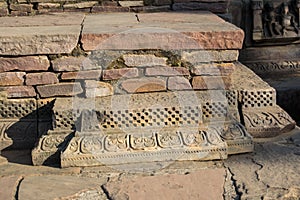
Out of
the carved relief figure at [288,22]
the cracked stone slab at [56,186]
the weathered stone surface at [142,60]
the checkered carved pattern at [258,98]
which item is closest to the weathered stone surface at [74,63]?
the weathered stone surface at [142,60]

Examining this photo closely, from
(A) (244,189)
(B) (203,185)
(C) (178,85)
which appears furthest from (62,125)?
(A) (244,189)

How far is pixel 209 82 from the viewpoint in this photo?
9.16ft

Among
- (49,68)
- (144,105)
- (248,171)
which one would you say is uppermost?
(49,68)

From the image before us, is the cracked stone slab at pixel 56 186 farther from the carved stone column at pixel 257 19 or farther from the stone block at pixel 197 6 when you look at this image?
the carved stone column at pixel 257 19

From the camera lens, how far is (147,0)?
397 cm

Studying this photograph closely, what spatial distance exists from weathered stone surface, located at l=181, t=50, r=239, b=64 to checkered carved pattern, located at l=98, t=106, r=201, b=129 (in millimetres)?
307

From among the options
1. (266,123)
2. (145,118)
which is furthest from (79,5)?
(266,123)

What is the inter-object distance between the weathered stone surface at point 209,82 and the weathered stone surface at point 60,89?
2.24 ft

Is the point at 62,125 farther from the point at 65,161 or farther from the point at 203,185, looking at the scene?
the point at 203,185

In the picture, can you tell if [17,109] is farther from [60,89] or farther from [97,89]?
[97,89]

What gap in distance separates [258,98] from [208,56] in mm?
480

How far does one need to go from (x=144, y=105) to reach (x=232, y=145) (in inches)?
20.9

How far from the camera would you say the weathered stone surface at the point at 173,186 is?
2107 millimetres

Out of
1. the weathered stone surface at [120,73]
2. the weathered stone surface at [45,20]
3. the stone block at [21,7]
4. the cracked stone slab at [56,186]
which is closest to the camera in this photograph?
the cracked stone slab at [56,186]
